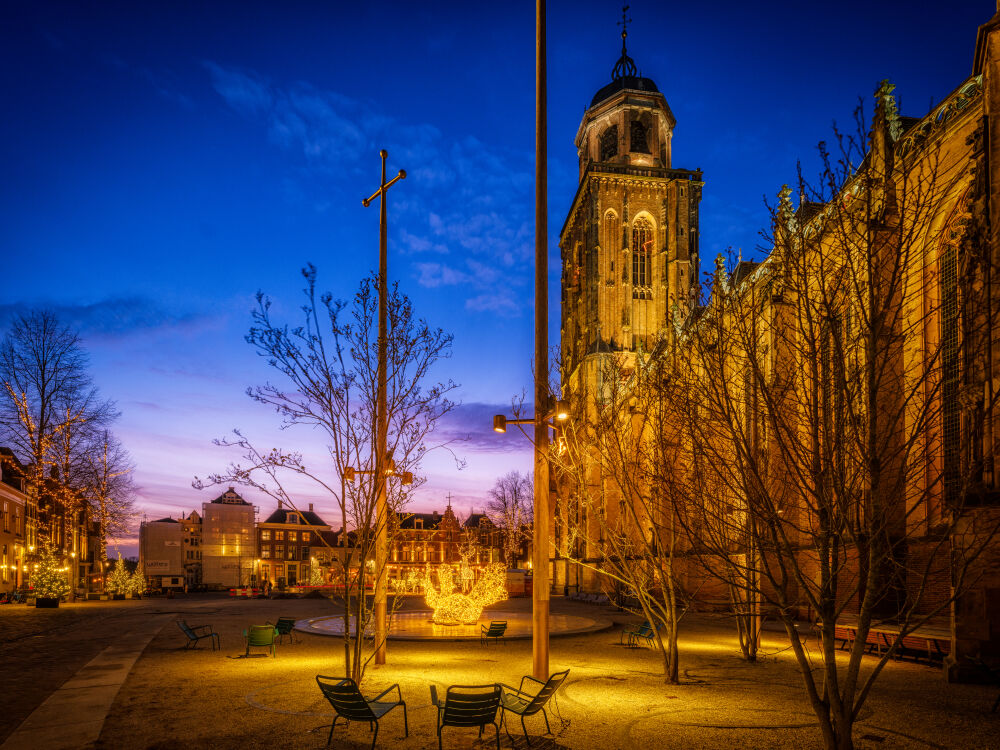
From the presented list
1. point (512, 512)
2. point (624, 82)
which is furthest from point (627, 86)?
point (512, 512)

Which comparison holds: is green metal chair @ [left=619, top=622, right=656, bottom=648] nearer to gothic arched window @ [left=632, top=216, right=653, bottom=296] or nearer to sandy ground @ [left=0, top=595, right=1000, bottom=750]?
sandy ground @ [left=0, top=595, right=1000, bottom=750]

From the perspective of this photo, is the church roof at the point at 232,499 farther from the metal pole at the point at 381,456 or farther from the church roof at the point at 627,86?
the metal pole at the point at 381,456

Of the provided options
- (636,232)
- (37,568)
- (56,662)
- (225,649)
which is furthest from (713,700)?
(636,232)

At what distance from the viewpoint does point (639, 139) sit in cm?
6216

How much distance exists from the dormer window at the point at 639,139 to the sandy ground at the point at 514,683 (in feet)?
162

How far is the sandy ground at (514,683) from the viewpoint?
9492 millimetres

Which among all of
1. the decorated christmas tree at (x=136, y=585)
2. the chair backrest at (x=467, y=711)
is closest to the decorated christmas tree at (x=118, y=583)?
the decorated christmas tree at (x=136, y=585)

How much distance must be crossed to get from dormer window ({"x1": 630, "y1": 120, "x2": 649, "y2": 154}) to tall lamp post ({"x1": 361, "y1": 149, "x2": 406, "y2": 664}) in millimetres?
50829

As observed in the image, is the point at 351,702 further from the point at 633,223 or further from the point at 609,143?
the point at 609,143

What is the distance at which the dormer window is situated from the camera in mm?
61659

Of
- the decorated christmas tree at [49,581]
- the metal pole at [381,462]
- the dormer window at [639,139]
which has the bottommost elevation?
the decorated christmas tree at [49,581]

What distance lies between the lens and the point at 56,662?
16953mm

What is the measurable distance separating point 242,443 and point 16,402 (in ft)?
124

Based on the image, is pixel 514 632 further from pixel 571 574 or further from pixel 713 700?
pixel 571 574
